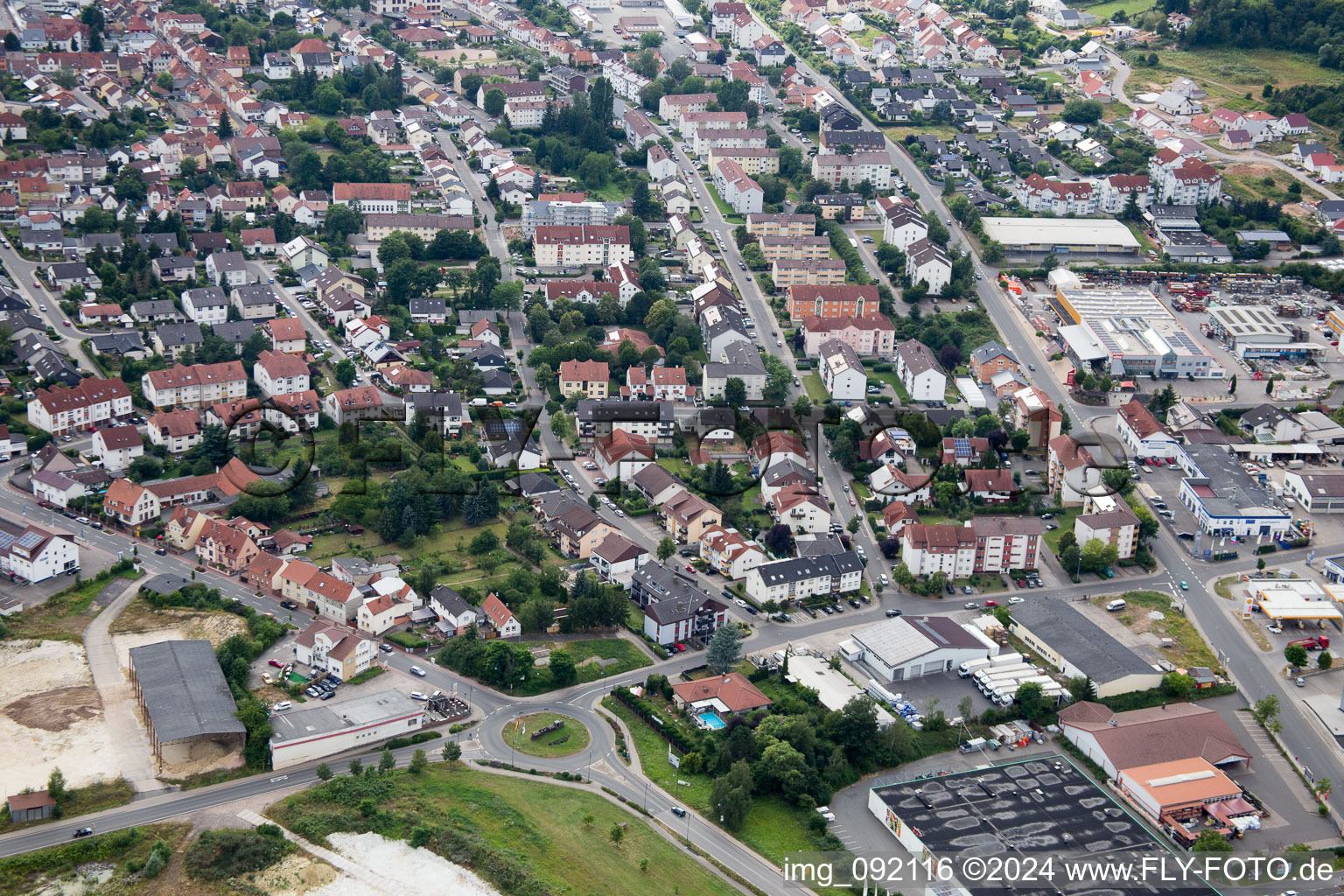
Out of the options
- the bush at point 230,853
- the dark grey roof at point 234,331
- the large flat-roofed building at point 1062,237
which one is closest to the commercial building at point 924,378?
the large flat-roofed building at point 1062,237

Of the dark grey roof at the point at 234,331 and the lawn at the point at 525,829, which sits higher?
the dark grey roof at the point at 234,331

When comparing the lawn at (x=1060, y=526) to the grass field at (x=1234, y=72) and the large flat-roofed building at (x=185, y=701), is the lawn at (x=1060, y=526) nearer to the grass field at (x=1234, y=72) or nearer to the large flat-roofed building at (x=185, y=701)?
the large flat-roofed building at (x=185, y=701)

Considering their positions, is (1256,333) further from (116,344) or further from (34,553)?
(34,553)

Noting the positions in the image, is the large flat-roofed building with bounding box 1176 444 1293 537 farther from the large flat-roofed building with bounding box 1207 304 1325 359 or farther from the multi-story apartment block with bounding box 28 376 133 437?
the multi-story apartment block with bounding box 28 376 133 437

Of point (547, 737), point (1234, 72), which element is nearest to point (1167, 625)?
point (547, 737)

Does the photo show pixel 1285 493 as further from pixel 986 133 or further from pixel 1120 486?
pixel 986 133

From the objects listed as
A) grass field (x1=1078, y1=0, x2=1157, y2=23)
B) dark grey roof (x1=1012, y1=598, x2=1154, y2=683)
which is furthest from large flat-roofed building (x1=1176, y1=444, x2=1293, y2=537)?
grass field (x1=1078, y1=0, x2=1157, y2=23)

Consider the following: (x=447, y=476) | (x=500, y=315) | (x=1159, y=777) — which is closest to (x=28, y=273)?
(x=500, y=315)
